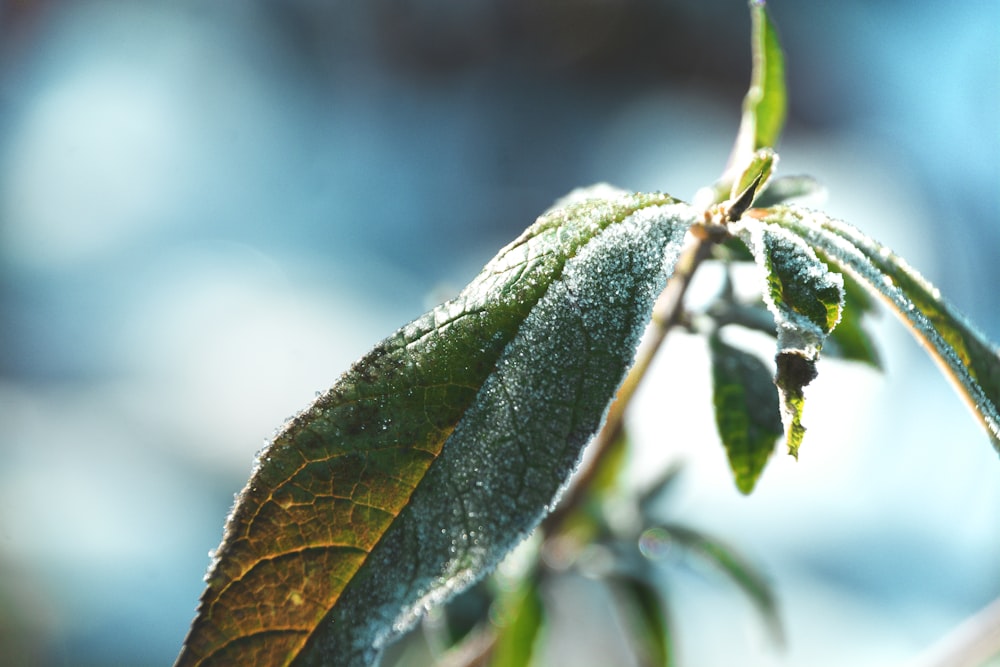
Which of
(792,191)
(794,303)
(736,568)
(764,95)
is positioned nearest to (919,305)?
(794,303)

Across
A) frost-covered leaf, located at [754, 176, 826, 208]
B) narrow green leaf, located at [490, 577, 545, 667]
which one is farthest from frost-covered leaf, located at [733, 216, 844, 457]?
narrow green leaf, located at [490, 577, 545, 667]

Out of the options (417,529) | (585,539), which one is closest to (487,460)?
(417,529)

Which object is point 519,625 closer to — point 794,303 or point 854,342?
point 854,342

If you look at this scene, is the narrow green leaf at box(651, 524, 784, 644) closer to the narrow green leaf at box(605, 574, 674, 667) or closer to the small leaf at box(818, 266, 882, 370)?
the narrow green leaf at box(605, 574, 674, 667)

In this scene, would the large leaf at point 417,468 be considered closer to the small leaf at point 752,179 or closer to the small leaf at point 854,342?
the small leaf at point 752,179

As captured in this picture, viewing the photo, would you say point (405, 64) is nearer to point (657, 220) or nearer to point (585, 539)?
point (585, 539)

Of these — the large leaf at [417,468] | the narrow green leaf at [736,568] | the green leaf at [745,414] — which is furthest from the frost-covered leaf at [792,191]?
the narrow green leaf at [736,568]

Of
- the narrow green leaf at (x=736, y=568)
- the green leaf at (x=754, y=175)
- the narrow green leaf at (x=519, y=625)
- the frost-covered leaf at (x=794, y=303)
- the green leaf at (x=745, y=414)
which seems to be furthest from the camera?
the narrow green leaf at (x=736, y=568)
